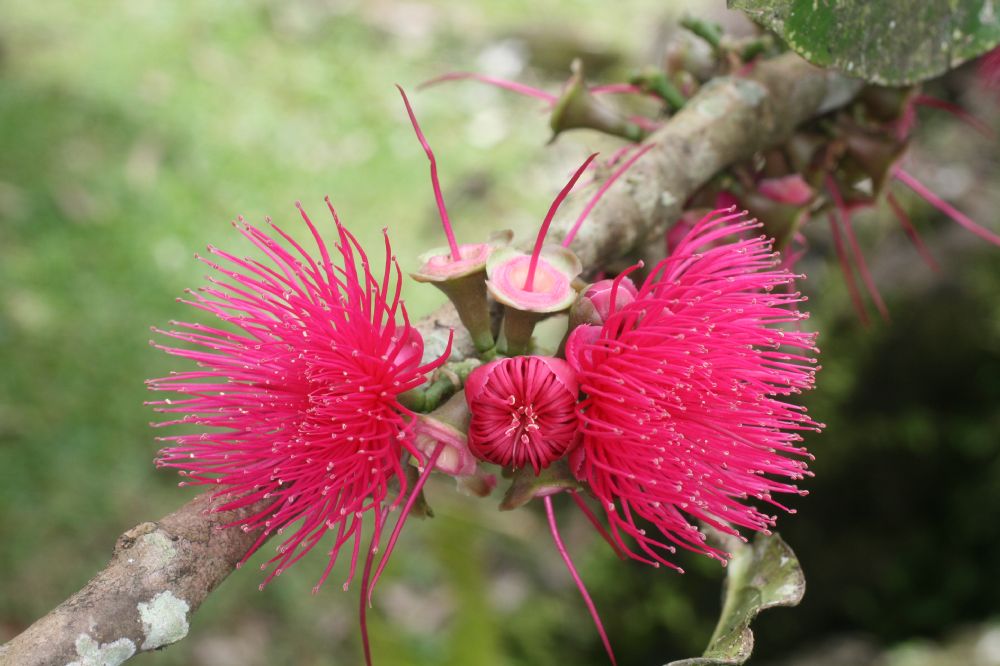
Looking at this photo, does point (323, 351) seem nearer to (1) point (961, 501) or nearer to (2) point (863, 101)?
(2) point (863, 101)

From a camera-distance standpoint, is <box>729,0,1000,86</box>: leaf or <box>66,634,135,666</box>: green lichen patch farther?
<box>729,0,1000,86</box>: leaf

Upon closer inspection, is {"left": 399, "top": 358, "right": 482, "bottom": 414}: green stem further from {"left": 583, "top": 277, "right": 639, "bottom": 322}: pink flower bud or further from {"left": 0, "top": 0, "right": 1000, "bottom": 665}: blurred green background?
{"left": 0, "top": 0, "right": 1000, "bottom": 665}: blurred green background

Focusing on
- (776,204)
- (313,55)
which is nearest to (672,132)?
(776,204)

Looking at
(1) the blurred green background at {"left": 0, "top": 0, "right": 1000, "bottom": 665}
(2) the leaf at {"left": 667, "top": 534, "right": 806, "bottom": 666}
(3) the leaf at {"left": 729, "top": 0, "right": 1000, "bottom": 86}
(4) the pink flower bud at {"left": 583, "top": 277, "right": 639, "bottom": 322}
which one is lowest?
(1) the blurred green background at {"left": 0, "top": 0, "right": 1000, "bottom": 665}

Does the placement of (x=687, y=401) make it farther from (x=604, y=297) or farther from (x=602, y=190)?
(x=602, y=190)

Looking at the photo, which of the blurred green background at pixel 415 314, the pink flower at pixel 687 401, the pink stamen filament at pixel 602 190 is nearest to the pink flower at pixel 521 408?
the pink flower at pixel 687 401

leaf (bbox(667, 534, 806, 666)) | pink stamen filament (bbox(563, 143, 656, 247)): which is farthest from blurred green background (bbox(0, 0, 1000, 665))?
pink stamen filament (bbox(563, 143, 656, 247))
